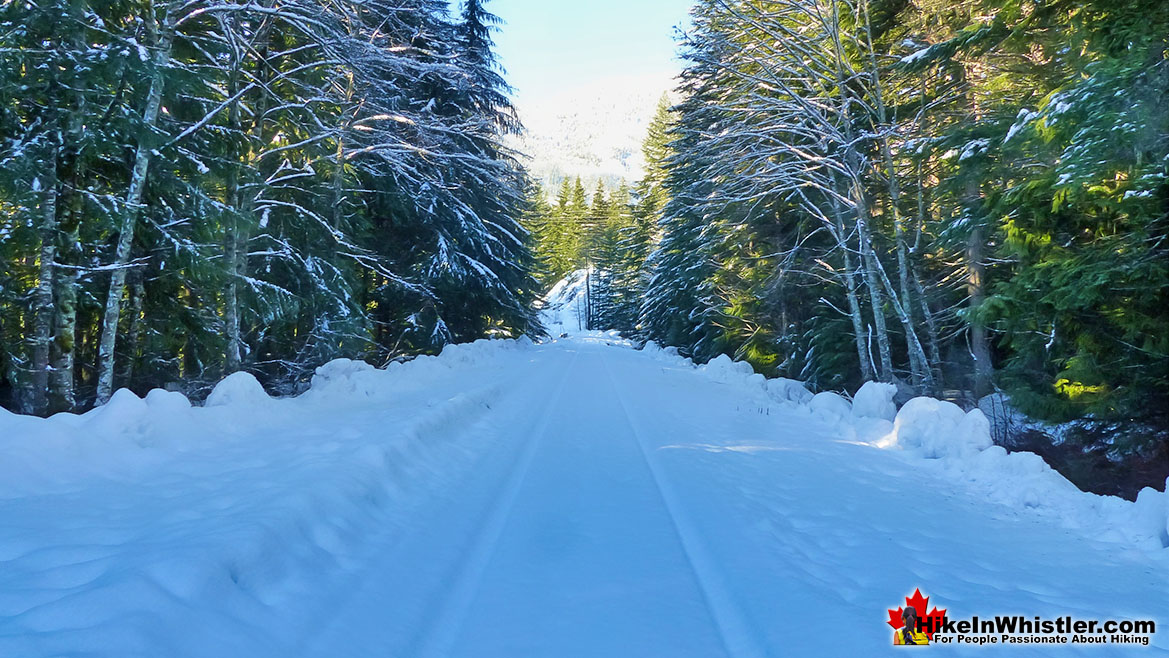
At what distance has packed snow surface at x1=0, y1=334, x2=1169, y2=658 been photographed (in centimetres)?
275

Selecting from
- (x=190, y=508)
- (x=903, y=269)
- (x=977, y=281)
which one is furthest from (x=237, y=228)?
(x=977, y=281)

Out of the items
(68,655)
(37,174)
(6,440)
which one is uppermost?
(37,174)

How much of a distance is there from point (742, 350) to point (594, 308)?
5753cm

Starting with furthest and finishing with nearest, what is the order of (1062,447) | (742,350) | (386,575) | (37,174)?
(742,350)
(1062,447)
(37,174)
(386,575)

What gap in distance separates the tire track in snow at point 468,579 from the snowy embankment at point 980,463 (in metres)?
4.53

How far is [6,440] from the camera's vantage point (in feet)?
14.2

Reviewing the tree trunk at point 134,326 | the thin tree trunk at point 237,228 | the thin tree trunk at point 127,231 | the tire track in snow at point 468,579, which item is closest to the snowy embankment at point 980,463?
the tire track in snow at point 468,579

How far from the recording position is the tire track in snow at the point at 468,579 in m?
2.75

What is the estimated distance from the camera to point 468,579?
11.2 ft

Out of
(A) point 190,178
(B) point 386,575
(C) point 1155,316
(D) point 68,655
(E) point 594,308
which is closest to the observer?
(D) point 68,655

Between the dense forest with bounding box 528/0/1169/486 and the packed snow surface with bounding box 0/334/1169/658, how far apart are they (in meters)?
1.70

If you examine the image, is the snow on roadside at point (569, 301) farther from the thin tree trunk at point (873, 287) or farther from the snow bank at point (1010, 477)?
the snow bank at point (1010, 477)

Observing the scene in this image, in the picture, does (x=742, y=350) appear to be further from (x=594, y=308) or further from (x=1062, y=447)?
(x=594, y=308)

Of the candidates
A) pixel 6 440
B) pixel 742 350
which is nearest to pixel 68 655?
pixel 6 440
